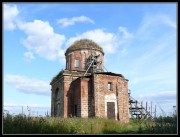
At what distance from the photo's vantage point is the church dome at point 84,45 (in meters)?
37.6

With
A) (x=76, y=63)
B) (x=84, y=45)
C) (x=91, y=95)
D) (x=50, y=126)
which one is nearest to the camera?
(x=50, y=126)

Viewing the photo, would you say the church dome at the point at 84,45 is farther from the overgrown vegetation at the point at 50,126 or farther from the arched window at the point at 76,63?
the overgrown vegetation at the point at 50,126

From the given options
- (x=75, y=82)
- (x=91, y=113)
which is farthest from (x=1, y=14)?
(x=75, y=82)

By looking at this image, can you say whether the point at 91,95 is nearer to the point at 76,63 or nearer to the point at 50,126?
the point at 76,63

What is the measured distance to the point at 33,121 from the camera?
45.5ft

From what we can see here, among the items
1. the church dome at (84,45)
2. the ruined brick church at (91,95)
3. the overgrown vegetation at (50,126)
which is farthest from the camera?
the church dome at (84,45)

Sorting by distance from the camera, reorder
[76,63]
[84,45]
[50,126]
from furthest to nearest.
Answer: [84,45]
[76,63]
[50,126]

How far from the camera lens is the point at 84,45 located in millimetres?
37750

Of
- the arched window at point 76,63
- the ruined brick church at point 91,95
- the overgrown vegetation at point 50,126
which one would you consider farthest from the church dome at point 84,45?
the overgrown vegetation at point 50,126

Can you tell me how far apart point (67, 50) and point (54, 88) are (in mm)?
6260

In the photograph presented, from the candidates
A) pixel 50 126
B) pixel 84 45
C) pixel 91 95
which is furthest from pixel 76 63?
pixel 50 126

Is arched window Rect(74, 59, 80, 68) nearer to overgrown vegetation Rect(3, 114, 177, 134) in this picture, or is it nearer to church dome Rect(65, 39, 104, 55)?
church dome Rect(65, 39, 104, 55)

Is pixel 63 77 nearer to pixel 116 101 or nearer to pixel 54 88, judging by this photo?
pixel 54 88

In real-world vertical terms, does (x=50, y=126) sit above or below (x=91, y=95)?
below
